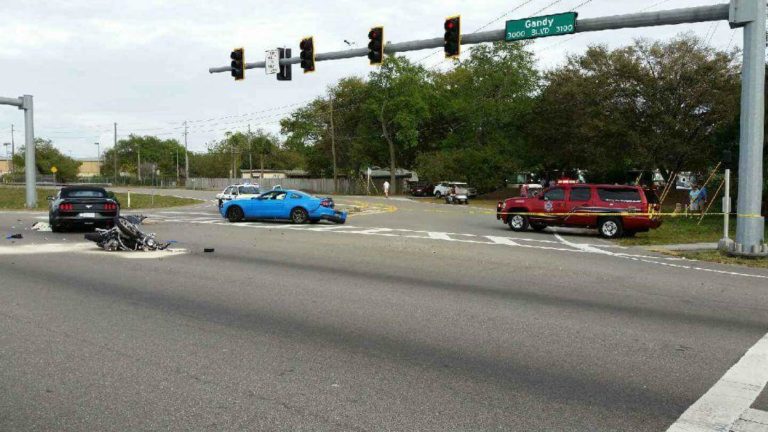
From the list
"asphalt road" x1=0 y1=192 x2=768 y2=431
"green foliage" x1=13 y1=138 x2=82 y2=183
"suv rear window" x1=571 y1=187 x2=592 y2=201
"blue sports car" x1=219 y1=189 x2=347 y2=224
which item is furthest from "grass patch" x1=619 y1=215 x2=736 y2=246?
"green foliage" x1=13 y1=138 x2=82 y2=183

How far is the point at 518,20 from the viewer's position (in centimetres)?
1719

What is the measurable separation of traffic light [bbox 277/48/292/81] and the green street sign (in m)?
7.89

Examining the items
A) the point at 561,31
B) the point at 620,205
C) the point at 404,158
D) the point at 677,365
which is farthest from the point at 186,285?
the point at 404,158

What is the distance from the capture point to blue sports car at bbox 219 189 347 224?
23391mm

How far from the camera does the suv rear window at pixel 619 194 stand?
64.4ft

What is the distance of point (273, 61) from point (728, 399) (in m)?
19.1

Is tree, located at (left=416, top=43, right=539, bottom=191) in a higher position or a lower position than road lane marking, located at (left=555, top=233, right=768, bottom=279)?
higher

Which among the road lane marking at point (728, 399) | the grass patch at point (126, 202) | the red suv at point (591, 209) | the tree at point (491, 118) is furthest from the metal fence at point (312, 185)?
the road lane marking at point (728, 399)

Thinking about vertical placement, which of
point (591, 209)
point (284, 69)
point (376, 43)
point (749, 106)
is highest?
point (376, 43)

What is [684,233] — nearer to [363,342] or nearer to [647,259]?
[647,259]

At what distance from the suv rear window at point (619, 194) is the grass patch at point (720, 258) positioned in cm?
452

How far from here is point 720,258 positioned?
14039mm

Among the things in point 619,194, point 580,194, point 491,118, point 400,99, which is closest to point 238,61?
point 580,194

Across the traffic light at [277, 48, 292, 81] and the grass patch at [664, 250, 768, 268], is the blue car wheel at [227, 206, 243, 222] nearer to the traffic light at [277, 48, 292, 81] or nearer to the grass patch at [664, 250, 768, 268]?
the traffic light at [277, 48, 292, 81]
